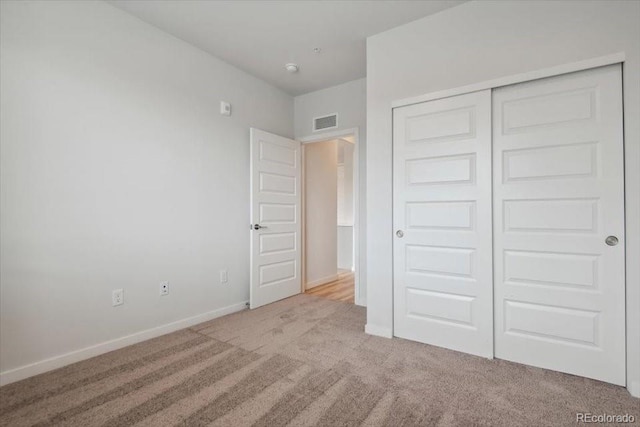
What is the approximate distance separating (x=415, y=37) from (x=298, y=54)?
1.22 meters

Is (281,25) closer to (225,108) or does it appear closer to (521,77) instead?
(225,108)

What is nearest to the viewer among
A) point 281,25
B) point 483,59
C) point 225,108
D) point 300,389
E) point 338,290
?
point 300,389

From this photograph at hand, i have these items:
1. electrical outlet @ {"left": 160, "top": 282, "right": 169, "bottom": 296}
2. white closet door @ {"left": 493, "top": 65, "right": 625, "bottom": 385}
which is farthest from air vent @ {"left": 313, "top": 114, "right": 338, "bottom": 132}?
electrical outlet @ {"left": 160, "top": 282, "right": 169, "bottom": 296}

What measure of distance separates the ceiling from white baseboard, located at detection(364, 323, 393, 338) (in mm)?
2698

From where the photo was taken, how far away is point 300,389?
5.89 feet

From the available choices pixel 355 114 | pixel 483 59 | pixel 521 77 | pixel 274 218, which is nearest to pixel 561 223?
pixel 521 77

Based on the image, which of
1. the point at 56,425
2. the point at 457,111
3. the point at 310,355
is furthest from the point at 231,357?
the point at 457,111

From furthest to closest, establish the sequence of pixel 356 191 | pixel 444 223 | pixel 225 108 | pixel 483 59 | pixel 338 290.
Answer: pixel 338 290 → pixel 356 191 → pixel 225 108 → pixel 444 223 → pixel 483 59

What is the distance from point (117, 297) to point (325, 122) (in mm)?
3023

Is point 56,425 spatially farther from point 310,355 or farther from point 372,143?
point 372,143

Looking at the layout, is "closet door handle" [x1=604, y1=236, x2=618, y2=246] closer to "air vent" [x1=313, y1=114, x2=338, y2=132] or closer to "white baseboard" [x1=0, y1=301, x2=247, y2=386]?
"air vent" [x1=313, y1=114, x2=338, y2=132]

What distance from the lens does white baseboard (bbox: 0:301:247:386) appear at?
1898 mm

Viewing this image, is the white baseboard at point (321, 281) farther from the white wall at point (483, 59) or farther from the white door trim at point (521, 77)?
the white door trim at point (521, 77)

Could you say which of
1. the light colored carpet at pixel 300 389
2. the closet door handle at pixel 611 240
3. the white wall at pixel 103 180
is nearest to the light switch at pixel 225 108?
→ the white wall at pixel 103 180
